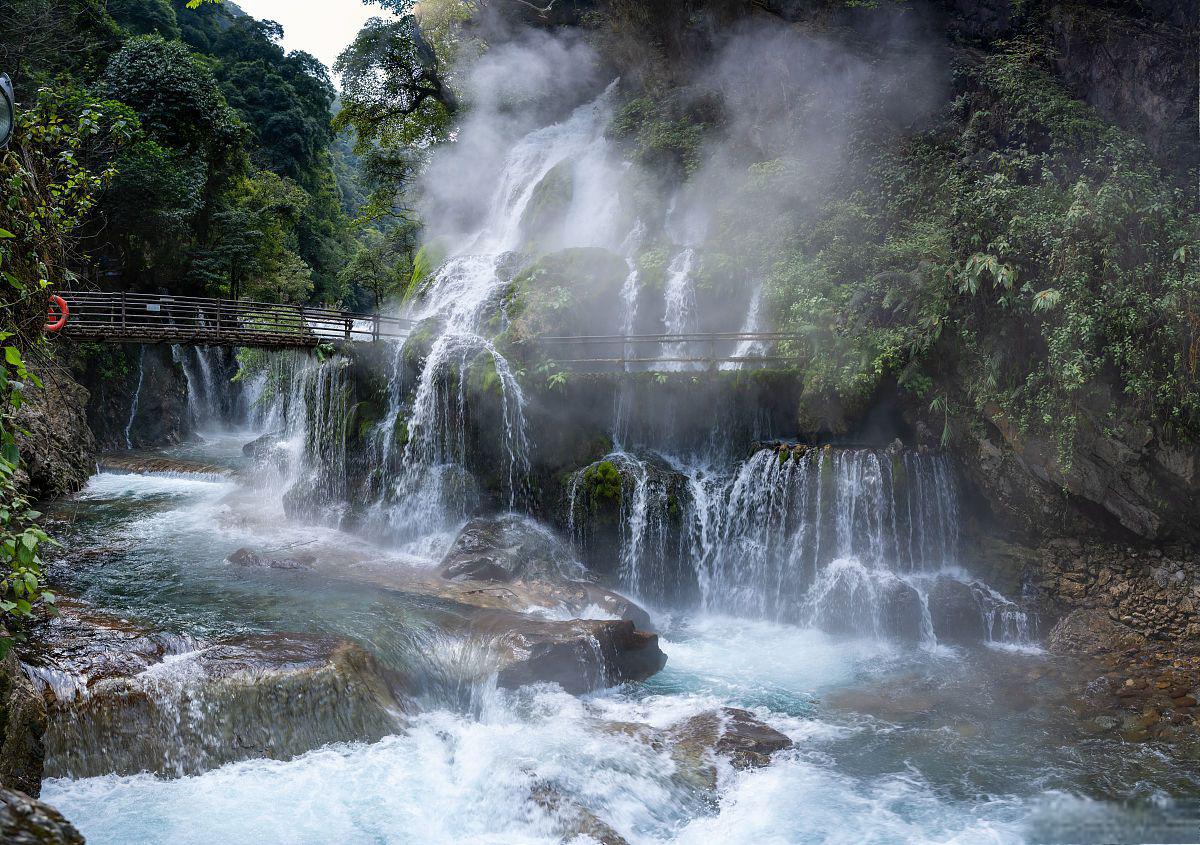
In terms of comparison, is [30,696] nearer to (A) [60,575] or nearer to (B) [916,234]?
(A) [60,575]

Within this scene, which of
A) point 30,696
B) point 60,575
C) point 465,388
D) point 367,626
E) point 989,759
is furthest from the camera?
point 465,388

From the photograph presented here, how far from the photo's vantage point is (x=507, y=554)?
12.2m

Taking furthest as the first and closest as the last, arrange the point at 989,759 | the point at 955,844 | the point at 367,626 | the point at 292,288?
the point at 292,288 < the point at 367,626 < the point at 989,759 < the point at 955,844

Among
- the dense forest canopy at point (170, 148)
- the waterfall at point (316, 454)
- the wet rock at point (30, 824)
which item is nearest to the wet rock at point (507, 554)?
the waterfall at point (316, 454)

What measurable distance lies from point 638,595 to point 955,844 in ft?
22.2

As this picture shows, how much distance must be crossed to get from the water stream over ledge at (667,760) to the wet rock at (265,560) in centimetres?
48

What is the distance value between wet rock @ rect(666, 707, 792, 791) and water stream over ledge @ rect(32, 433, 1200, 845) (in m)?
0.18

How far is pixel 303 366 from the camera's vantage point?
18.5 m

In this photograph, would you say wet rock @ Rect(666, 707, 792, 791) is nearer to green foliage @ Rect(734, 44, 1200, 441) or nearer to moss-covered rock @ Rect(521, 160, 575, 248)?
green foliage @ Rect(734, 44, 1200, 441)

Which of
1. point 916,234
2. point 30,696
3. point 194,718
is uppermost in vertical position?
point 916,234

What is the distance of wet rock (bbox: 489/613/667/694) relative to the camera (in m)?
8.70

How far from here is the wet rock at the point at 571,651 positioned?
8695 millimetres

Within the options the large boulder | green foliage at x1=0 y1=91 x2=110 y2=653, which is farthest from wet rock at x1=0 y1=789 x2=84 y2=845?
the large boulder

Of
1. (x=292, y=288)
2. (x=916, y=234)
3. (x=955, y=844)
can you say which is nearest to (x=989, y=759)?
(x=955, y=844)
